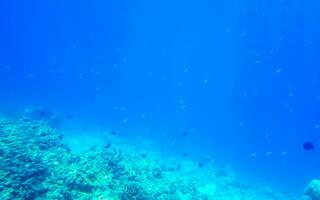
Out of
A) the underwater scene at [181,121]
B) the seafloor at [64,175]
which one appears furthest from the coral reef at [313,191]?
the seafloor at [64,175]

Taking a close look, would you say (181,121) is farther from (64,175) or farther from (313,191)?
(64,175)

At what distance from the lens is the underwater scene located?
1238 cm

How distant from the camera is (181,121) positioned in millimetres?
83000

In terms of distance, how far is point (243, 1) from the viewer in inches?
5522

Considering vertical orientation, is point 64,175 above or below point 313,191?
below

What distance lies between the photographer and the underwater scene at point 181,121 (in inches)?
488

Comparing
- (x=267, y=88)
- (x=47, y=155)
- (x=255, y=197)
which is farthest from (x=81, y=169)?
(x=267, y=88)

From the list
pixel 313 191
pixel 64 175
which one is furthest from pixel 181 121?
pixel 64 175

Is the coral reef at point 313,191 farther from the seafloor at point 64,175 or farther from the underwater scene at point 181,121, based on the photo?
the seafloor at point 64,175

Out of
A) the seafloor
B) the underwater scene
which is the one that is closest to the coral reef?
the underwater scene

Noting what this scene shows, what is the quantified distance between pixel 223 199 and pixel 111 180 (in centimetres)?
989

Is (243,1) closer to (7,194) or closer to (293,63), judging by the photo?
(293,63)

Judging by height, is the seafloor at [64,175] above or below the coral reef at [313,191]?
below

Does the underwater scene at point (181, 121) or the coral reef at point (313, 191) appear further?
the coral reef at point (313, 191)
